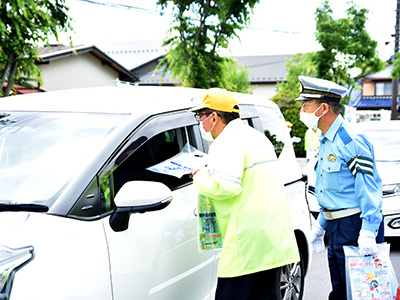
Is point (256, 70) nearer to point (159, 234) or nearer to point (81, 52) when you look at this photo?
point (81, 52)

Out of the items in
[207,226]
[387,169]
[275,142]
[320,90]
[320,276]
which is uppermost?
[320,90]

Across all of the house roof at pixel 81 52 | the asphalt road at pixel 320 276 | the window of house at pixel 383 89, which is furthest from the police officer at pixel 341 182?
the window of house at pixel 383 89

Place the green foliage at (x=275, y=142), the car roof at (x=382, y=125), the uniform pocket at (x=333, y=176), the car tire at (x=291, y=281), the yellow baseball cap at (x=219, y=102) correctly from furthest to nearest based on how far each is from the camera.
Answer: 1. the car roof at (x=382, y=125)
2. the green foliage at (x=275, y=142)
3. the car tire at (x=291, y=281)
4. the uniform pocket at (x=333, y=176)
5. the yellow baseball cap at (x=219, y=102)

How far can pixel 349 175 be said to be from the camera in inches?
129

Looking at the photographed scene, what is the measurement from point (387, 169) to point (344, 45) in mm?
18372

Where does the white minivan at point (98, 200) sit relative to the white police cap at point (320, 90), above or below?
below

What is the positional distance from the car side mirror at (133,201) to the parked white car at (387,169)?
2416 millimetres

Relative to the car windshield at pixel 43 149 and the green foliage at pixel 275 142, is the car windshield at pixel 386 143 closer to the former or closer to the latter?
the green foliage at pixel 275 142

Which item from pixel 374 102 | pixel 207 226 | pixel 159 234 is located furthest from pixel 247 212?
pixel 374 102

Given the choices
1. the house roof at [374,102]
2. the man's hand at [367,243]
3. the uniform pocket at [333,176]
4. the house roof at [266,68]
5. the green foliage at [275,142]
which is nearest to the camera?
the man's hand at [367,243]

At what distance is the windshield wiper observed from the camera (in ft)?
7.20

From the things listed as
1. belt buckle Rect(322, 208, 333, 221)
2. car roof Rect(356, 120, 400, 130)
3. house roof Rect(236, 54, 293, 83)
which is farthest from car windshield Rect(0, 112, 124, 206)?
house roof Rect(236, 54, 293, 83)

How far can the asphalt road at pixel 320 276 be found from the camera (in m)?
4.79

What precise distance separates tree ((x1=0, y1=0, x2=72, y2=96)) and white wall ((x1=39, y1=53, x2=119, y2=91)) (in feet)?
52.1
